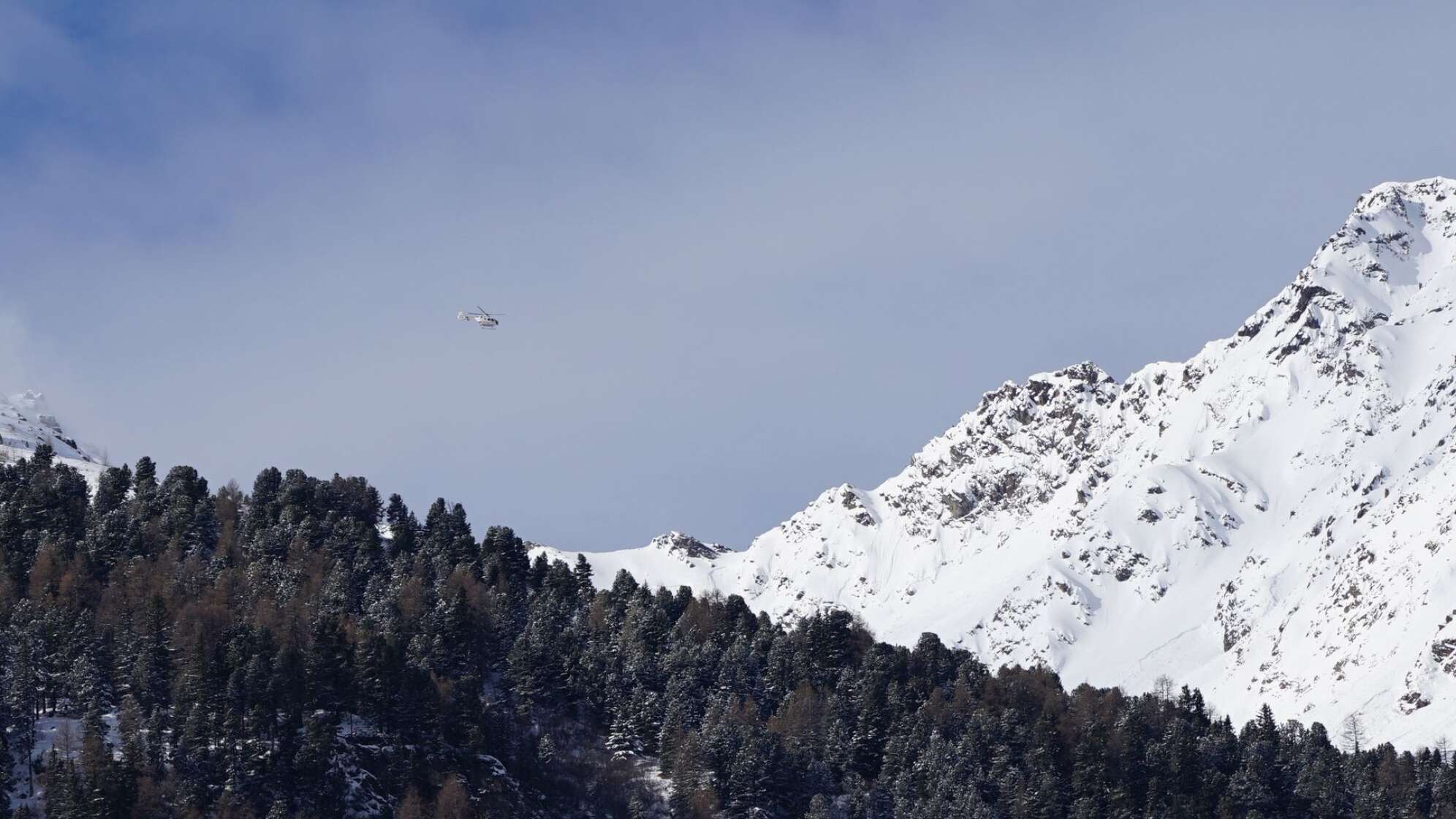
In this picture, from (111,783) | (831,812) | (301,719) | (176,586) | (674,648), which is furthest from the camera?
(674,648)

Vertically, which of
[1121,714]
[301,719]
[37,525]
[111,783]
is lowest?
[111,783]

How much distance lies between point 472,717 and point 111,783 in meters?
33.3

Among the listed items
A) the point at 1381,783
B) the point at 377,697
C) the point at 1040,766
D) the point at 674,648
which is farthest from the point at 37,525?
the point at 1381,783

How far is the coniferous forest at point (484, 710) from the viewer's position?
138m

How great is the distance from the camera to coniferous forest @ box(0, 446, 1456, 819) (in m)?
138

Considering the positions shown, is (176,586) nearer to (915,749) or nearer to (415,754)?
(415,754)

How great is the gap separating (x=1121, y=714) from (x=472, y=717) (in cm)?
6900

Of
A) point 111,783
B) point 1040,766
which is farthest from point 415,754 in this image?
point 1040,766

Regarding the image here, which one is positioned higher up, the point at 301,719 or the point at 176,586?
the point at 176,586

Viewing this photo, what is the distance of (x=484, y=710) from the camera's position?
515ft

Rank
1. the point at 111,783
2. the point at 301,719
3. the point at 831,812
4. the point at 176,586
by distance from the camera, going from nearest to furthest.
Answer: the point at 111,783
the point at 301,719
the point at 831,812
the point at 176,586

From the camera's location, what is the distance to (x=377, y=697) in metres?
148

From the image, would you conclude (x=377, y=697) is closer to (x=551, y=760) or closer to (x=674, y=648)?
(x=551, y=760)

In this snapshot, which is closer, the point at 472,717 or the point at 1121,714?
the point at 472,717
